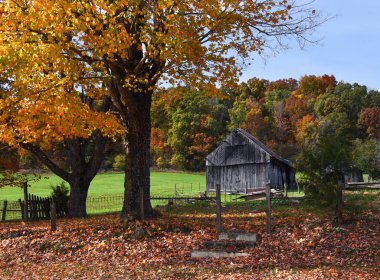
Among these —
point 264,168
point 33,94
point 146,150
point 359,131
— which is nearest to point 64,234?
point 146,150

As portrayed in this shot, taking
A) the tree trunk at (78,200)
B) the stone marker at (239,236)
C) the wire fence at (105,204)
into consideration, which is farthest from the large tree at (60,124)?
the stone marker at (239,236)

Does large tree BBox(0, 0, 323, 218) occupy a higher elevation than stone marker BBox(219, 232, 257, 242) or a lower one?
higher

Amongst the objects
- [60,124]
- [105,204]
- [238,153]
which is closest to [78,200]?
[60,124]

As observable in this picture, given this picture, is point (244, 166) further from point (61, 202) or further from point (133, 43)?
point (133, 43)

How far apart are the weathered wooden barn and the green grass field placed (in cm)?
535

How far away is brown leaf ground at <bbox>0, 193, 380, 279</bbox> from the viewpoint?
10.0 metres

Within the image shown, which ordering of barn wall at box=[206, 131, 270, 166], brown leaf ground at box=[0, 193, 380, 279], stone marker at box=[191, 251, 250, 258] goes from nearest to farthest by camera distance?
1. brown leaf ground at box=[0, 193, 380, 279]
2. stone marker at box=[191, 251, 250, 258]
3. barn wall at box=[206, 131, 270, 166]

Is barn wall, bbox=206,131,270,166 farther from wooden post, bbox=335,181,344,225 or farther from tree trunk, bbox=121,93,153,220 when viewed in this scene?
wooden post, bbox=335,181,344,225

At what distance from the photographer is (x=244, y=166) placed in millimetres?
45469

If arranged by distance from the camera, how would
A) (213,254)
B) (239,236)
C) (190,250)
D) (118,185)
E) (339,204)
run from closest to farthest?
1. (213,254)
2. (190,250)
3. (239,236)
4. (339,204)
5. (118,185)

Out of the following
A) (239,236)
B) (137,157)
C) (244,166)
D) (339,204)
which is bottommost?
(239,236)

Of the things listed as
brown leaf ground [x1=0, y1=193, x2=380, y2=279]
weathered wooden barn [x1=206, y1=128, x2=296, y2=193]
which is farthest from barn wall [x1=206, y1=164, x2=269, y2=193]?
brown leaf ground [x1=0, y1=193, x2=380, y2=279]

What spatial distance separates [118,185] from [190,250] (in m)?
49.9

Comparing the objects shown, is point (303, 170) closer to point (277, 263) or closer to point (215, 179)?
point (277, 263)
